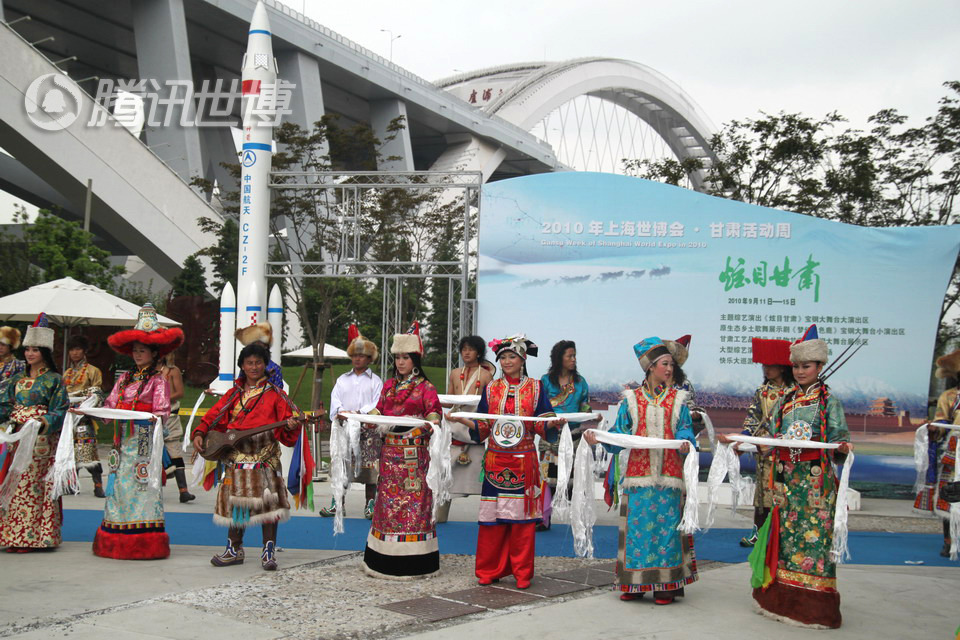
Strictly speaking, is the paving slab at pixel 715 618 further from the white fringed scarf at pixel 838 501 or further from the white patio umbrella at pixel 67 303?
the white patio umbrella at pixel 67 303

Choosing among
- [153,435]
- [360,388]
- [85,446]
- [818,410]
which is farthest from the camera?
[85,446]

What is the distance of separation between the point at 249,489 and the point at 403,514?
3.38 ft

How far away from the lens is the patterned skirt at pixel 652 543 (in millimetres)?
5035

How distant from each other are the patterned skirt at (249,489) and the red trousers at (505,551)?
53.9 inches

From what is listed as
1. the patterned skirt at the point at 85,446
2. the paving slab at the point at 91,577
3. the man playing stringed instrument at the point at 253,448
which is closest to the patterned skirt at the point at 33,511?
the paving slab at the point at 91,577

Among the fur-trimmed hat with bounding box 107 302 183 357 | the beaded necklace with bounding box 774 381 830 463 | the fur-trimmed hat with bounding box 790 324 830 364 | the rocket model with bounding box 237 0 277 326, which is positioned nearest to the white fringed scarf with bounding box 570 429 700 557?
the beaded necklace with bounding box 774 381 830 463

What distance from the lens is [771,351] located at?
5941mm

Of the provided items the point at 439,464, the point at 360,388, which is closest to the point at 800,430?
the point at 439,464

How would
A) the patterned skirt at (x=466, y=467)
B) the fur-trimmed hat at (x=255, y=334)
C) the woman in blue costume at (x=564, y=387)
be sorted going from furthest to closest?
the woman in blue costume at (x=564, y=387) < the patterned skirt at (x=466, y=467) < the fur-trimmed hat at (x=255, y=334)

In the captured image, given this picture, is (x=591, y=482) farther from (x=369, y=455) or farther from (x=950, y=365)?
(x=950, y=365)

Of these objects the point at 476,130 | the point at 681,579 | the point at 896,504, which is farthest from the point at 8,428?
the point at 476,130

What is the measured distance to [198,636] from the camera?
4.25 meters

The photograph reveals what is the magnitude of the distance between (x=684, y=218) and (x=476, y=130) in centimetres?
2909

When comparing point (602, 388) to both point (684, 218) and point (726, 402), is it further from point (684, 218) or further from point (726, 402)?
point (684, 218)
